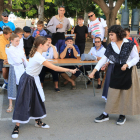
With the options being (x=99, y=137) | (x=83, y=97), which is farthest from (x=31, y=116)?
(x=83, y=97)

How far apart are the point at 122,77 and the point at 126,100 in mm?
434

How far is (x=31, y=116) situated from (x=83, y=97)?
2299mm

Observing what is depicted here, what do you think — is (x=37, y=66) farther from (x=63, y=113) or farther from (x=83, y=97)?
(x=83, y=97)

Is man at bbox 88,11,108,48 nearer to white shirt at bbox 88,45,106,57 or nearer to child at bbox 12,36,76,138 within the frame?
white shirt at bbox 88,45,106,57

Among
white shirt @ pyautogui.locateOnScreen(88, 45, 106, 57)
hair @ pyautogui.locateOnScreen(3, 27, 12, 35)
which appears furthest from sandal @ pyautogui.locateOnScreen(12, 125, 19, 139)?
white shirt @ pyautogui.locateOnScreen(88, 45, 106, 57)

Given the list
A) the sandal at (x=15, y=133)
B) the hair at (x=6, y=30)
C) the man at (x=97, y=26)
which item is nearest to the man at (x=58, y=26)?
the man at (x=97, y=26)

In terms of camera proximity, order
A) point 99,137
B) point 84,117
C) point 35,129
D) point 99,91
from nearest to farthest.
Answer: point 99,137 → point 35,129 → point 84,117 → point 99,91

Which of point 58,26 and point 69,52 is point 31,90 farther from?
point 58,26

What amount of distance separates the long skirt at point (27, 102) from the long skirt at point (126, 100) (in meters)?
1.31

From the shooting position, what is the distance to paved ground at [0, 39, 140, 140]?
3.62 metres

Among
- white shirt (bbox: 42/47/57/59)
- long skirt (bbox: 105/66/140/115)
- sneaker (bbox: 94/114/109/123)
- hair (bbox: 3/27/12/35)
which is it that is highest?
hair (bbox: 3/27/12/35)

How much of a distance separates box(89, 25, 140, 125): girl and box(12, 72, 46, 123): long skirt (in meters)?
1.05

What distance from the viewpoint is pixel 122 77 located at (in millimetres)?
3992

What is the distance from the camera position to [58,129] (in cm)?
387
